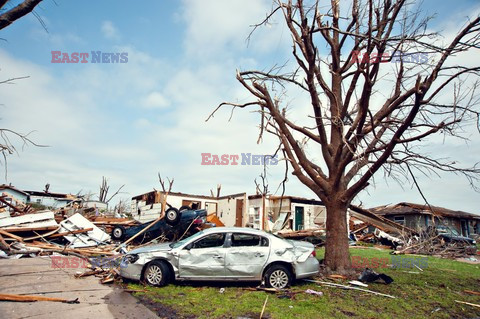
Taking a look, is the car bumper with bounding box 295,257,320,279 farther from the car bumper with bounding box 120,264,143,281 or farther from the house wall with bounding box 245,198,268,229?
the house wall with bounding box 245,198,268,229

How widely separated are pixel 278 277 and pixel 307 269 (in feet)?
2.75

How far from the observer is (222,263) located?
821 centimetres

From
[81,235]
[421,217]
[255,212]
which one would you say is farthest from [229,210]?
[421,217]

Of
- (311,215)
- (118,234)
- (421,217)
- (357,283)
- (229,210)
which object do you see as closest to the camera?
(357,283)

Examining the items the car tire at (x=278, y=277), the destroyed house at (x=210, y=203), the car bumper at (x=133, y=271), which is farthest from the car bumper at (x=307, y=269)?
the destroyed house at (x=210, y=203)

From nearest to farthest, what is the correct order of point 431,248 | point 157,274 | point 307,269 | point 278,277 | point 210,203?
point 157,274, point 278,277, point 307,269, point 431,248, point 210,203

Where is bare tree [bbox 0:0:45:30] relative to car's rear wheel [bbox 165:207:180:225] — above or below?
above

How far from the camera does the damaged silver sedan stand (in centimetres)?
808

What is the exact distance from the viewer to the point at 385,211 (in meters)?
37.3

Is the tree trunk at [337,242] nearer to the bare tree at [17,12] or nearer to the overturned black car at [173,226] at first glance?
the overturned black car at [173,226]

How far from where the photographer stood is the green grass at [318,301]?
20.5 ft

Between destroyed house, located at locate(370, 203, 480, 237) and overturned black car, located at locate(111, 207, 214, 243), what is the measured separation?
24.8 m

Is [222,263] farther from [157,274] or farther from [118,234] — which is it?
[118,234]

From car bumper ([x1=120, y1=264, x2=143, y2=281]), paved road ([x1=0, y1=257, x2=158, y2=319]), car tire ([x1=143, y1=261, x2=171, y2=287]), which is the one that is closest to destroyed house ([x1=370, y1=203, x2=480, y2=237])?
car tire ([x1=143, y1=261, x2=171, y2=287])
